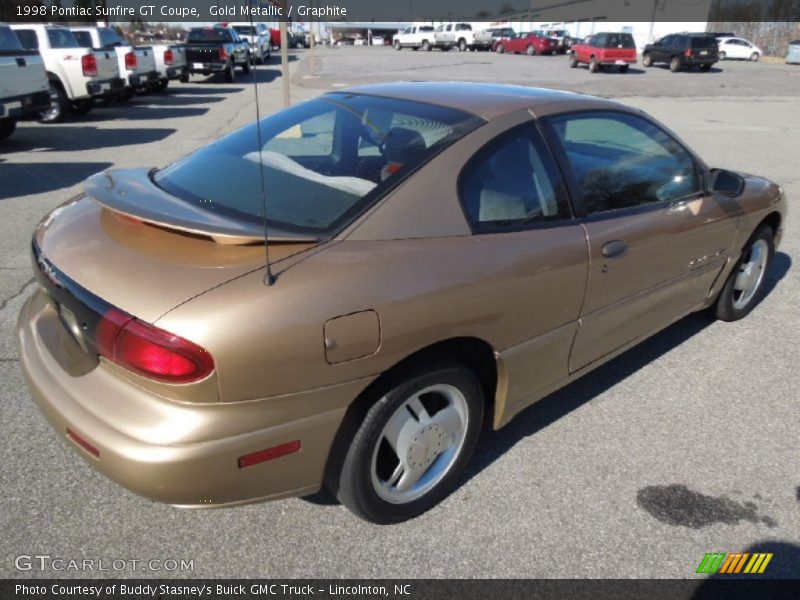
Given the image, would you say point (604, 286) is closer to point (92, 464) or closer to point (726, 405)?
point (726, 405)

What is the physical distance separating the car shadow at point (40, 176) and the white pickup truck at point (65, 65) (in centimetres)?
404

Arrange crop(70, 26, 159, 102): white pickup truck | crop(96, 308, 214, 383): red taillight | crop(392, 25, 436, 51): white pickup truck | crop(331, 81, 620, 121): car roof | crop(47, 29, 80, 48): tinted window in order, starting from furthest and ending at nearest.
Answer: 1. crop(392, 25, 436, 51): white pickup truck
2. crop(70, 26, 159, 102): white pickup truck
3. crop(47, 29, 80, 48): tinted window
4. crop(331, 81, 620, 121): car roof
5. crop(96, 308, 214, 383): red taillight

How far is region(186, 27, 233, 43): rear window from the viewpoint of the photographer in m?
A: 23.1

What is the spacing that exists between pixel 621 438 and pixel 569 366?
48cm

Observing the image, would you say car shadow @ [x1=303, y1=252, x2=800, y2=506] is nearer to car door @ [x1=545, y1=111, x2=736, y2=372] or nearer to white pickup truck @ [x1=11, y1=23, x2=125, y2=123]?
car door @ [x1=545, y1=111, x2=736, y2=372]

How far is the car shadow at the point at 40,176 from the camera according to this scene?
717 cm

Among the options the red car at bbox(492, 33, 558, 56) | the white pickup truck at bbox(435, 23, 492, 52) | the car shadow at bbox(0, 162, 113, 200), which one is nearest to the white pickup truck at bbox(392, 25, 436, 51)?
the white pickup truck at bbox(435, 23, 492, 52)

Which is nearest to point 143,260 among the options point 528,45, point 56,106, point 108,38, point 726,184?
point 726,184

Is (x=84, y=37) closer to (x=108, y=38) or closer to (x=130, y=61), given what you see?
(x=108, y=38)

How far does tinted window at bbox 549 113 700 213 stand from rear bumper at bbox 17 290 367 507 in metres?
1.56

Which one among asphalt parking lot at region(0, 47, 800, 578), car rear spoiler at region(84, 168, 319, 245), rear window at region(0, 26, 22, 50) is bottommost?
asphalt parking lot at region(0, 47, 800, 578)

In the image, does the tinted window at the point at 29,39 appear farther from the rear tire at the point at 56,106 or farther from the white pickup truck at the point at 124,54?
the white pickup truck at the point at 124,54

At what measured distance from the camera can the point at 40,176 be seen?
7.91m

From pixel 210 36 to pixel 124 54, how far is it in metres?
10.1
